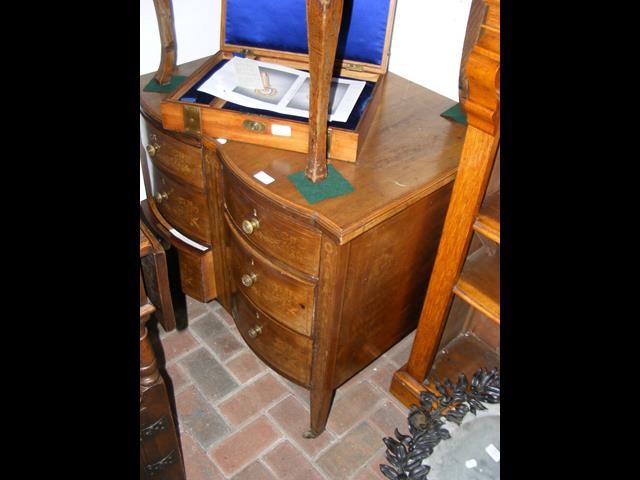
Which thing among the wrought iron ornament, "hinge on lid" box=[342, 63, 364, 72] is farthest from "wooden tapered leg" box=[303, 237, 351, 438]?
"hinge on lid" box=[342, 63, 364, 72]

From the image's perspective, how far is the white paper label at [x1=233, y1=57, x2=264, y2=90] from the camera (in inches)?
75.8

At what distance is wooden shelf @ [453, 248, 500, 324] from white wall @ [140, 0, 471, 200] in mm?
695

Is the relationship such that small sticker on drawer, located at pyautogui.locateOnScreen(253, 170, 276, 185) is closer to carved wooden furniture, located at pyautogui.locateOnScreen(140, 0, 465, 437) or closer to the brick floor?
carved wooden furniture, located at pyautogui.locateOnScreen(140, 0, 465, 437)

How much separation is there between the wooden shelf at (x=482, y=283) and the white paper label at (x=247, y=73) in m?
0.97

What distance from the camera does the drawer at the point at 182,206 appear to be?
215 centimetres

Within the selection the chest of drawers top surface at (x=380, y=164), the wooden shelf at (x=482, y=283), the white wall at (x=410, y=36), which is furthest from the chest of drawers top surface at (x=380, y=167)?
the wooden shelf at (x=482, y=283)

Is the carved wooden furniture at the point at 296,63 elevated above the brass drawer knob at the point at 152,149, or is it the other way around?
the carved wooden furniture at the point at 296,63

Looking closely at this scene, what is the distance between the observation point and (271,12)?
6.88 feet

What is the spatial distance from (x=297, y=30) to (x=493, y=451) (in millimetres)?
1643

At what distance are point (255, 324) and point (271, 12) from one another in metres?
1.20

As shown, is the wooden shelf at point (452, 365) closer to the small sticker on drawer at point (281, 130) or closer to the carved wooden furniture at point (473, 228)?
the carved wooden furniture at point (473, 228)

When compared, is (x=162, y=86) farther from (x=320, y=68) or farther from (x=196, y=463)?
(x=196, y=463)

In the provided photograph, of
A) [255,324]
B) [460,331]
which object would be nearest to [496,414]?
[460,331]
